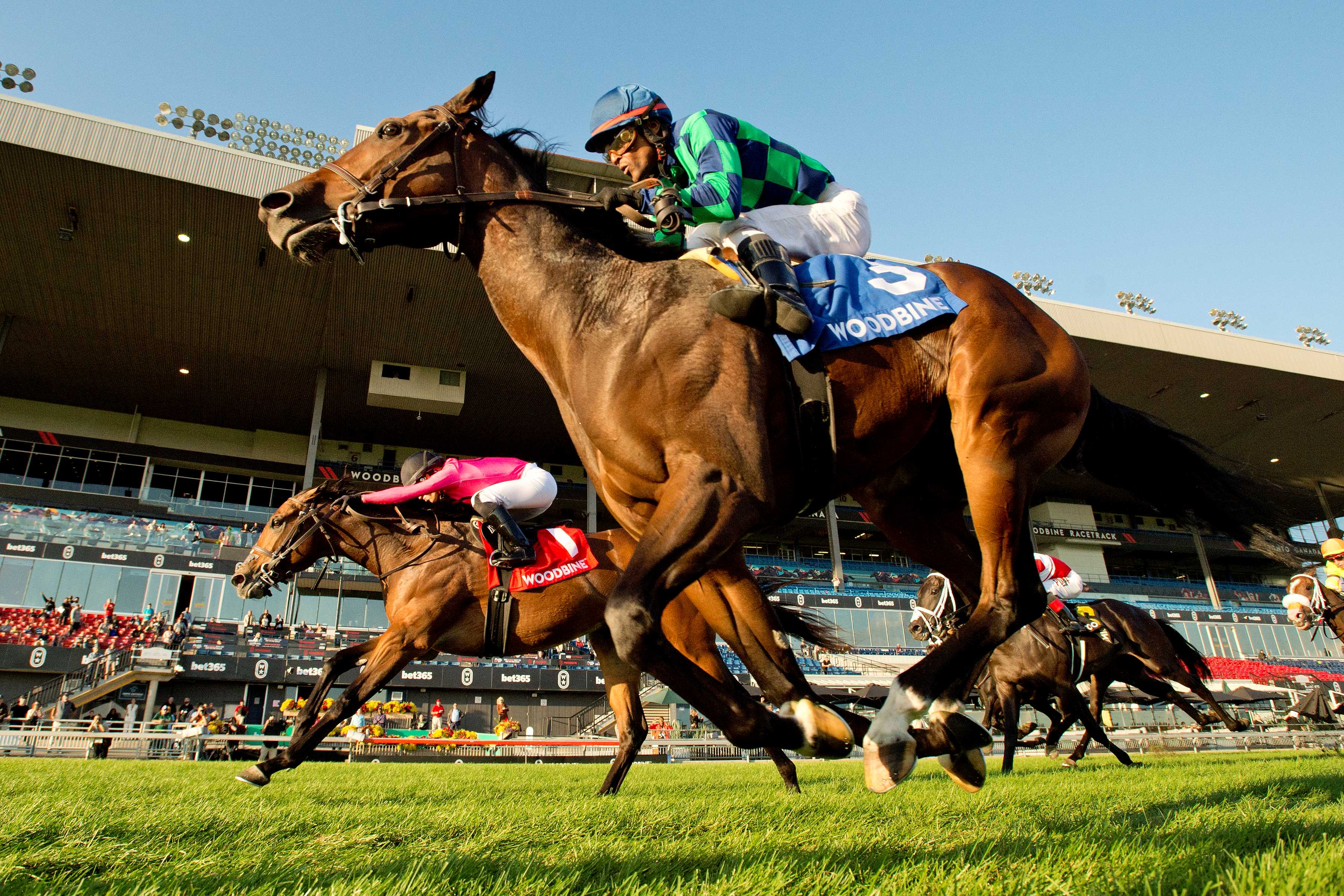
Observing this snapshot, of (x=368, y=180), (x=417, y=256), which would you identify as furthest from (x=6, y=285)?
(x=368, y=180)

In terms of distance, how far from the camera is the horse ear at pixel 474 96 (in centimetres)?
351

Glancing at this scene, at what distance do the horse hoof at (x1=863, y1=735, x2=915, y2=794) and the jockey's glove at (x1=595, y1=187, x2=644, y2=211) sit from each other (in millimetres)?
2178

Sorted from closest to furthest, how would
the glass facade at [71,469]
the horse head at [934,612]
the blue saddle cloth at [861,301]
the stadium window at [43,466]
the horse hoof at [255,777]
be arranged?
the blue saddle cloth at [861,301] < the horse hoof at [255,777] < the horse head at [934,612] < the glass facade at [71,469] < the stadium window at [43,466]

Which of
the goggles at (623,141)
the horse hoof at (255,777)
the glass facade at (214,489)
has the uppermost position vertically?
the glass facade at (214,489)

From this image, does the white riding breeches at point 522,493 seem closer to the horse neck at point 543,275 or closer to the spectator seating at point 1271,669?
the horse neck at point 543,275

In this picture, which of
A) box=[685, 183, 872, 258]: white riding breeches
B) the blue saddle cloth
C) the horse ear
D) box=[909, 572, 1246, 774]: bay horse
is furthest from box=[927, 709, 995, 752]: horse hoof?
box=[909, 572, 1246, 774]: bay horse

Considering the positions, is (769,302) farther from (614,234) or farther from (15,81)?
(15,81)

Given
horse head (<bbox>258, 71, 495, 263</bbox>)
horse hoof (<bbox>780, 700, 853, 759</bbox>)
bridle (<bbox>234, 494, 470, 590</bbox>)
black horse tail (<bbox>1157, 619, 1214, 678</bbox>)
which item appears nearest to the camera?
horse hoof (<bbox>780, 700, 853, 759</bbox>)

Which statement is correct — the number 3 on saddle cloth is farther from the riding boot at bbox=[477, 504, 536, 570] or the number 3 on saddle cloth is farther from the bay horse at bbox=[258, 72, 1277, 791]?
the bay horse at bbox=[258, 72, 1277, 791]

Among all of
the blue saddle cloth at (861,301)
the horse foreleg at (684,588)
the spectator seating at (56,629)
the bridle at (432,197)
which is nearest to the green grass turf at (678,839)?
the horse foreleg at (684,588)

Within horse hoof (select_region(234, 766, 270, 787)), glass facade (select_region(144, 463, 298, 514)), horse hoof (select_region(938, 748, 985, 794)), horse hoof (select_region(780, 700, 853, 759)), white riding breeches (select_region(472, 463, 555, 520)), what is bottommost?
horse hoof (select_region(234, 766, 270, 787))

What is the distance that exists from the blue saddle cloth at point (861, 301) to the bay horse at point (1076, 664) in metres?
5.50

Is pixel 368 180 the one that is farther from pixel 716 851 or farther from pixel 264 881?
pixel 716 851

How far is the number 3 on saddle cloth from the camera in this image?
6586mm
